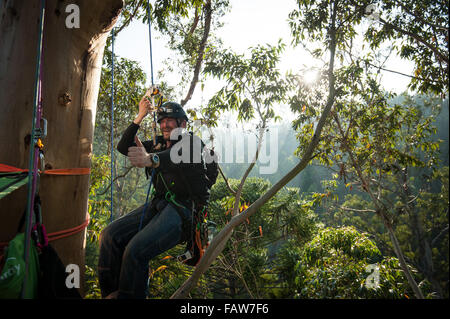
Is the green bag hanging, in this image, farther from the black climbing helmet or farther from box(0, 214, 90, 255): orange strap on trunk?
the black climbing helmet

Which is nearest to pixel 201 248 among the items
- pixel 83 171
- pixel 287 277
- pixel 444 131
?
pixel 83 171

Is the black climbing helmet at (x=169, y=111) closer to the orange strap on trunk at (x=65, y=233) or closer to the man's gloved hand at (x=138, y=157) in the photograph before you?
the man's gloved hand at (x=138, y=157)

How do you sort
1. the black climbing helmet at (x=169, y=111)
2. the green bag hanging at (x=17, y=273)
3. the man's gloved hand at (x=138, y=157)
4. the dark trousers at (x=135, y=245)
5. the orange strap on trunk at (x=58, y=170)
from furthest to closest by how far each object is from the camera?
the black climbing helmet at (x=169, y=111), the man's gloved hand at (x=138, y=157), the dark trousers at (x=135, y=245), the orange strap on trunk at (x=58, y=170), the green bag hanging at (x=17, y=273)

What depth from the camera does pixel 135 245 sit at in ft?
6.51

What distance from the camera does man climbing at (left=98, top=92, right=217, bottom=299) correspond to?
197cm

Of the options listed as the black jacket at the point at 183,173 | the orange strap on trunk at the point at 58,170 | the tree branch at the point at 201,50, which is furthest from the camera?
the tree branch at the point at 201,50

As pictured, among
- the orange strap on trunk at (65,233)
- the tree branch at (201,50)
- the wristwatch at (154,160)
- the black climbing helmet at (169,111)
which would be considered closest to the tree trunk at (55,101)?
the orange strap on trunk at (65,233)

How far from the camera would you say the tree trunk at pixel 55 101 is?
61.7 inches

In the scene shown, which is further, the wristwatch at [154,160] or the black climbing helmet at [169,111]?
the black climbing helmet at [169,111]

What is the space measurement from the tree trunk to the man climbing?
0.32 meters

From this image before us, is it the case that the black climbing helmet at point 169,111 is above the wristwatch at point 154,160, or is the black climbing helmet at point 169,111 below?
above

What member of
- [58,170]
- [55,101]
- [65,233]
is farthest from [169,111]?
[65,233]

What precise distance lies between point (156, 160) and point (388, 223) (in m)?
5.41
